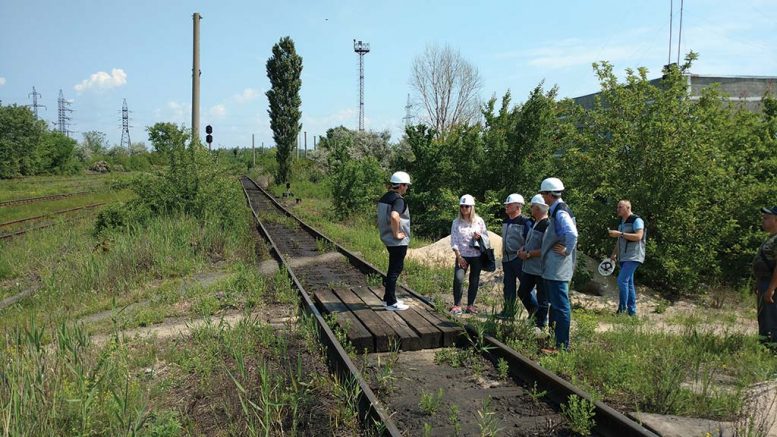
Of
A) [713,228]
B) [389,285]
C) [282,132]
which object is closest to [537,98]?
[713,228]

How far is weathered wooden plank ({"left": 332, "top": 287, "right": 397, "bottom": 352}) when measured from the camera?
18.8 ft

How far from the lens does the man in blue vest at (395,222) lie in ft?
21.4

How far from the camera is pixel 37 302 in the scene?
28.4 ft

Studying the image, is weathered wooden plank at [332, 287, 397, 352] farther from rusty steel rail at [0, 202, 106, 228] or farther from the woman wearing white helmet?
rusty steel rail at [0, 202, 106, 228]

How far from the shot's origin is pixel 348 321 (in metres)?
6.13

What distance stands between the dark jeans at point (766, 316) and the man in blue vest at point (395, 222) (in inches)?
154

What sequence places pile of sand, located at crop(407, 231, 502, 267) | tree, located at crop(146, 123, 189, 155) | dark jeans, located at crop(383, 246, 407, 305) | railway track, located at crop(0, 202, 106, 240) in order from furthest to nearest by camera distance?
1. railway track, located at crop(0, 202, 106, 240)
2. tree, located at crop(146, 123, 189, 155)
3. pile of sand, located at crop(407, 231, 502, 267)
4. dark jeans, located at crop(383, 246, 407, 305)

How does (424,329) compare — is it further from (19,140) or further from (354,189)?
(19,140)

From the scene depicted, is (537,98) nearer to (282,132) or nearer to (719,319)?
(719,319)

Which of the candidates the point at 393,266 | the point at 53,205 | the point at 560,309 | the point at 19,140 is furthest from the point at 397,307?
the point at 19,140

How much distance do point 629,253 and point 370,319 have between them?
13.3 ft

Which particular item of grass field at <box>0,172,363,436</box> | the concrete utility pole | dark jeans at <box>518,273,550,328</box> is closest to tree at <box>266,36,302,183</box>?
the concrete utility pole

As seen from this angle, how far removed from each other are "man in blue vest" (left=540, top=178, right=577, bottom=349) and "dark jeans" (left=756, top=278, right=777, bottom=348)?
2.17 m

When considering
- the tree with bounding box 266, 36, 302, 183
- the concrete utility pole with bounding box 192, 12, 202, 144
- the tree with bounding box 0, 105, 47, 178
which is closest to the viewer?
the concrete utility pole with bounding box 192, 12, 202, 144
